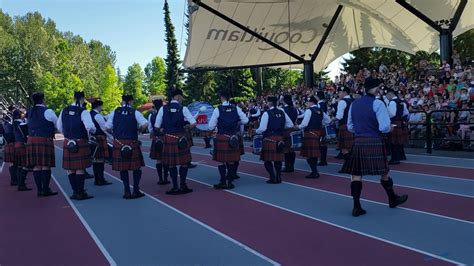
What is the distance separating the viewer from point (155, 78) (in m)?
74.8

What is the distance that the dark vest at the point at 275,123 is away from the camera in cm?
774

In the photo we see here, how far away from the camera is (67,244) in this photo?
4582 millimetres

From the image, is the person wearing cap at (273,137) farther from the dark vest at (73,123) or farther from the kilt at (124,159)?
the dark vest at (73,123)

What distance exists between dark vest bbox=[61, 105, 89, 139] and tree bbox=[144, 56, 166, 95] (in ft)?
214

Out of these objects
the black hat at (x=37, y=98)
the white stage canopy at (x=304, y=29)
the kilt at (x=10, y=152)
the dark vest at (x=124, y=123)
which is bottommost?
the kilt at (x=10, y=152)

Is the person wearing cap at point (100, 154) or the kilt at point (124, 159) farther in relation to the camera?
the person wearing cap at point (100, 154)

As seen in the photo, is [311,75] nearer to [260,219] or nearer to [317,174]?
[317,174]

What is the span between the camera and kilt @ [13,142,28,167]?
→ 826 cm

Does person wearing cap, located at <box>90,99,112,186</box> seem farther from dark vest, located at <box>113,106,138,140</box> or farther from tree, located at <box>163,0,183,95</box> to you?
tree, located at <box>163,0,183,95</box>

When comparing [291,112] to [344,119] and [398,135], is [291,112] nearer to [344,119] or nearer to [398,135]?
[344,119]

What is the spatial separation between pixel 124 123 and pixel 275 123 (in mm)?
2539

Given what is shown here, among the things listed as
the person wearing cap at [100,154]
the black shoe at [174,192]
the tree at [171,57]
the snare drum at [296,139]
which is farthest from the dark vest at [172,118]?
the tree at [171,57]

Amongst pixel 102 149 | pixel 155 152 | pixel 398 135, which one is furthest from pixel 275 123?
pixel 102 149

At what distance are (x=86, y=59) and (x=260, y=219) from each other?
54.4m
